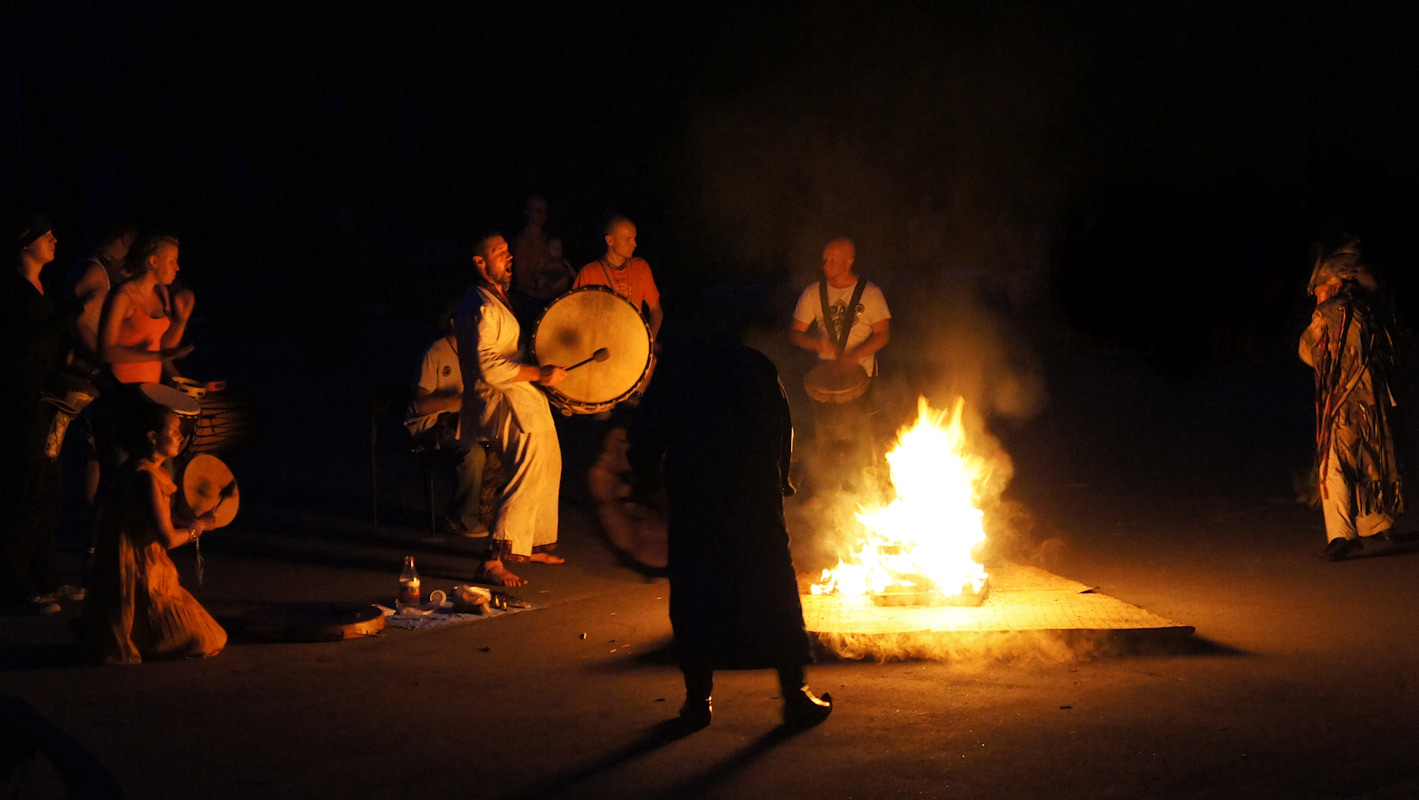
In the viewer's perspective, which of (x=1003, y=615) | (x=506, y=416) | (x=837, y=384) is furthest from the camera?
(x=837, y=384)

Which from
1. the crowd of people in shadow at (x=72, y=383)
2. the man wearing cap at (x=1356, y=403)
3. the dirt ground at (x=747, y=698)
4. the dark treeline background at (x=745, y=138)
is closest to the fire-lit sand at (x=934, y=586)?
the dirt ground at (x=747, y=698)

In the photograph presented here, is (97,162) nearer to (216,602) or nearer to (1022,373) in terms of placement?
(1022,373)

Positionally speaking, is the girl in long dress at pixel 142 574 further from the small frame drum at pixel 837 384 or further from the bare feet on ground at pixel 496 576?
the small frame drum at pixel 837 384

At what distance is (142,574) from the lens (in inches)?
276

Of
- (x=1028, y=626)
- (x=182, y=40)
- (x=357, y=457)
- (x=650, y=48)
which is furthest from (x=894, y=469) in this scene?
(x=182, y=40)

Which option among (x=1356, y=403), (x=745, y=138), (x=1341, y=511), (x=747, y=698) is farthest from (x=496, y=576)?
(x=745, y=138)

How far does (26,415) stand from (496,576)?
269cm

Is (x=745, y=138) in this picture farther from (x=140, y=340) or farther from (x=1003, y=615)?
(x=1003, y=615)

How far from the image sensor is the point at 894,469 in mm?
8477

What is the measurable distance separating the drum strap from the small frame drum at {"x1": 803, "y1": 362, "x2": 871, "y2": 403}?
148 millimetres

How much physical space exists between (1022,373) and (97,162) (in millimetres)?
19230

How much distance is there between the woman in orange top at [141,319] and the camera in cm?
829

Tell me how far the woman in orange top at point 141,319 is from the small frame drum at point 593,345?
83.3 inches

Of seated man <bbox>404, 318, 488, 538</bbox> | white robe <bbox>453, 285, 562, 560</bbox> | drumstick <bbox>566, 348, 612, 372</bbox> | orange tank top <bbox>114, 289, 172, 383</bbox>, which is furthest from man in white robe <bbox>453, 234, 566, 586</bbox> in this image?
orange tank top <bbox>114, 289, 172, 383</bbox>
